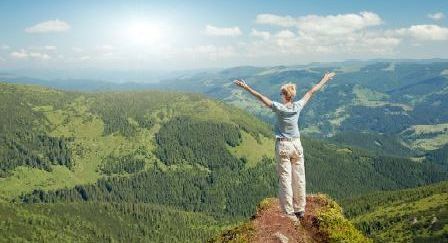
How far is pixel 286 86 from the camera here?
30.3m

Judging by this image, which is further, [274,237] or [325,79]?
[325,79]

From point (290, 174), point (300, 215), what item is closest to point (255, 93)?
point (290, 174)

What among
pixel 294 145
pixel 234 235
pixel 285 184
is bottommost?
pixel 234 235

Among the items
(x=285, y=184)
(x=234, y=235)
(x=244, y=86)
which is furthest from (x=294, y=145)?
(x=234, y=235)

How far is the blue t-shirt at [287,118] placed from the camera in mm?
29955

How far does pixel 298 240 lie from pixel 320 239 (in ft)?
4.30

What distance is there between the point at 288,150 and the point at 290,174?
1.43m

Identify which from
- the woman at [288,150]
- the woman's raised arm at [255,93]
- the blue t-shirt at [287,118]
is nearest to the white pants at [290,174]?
the woman at [288,150]

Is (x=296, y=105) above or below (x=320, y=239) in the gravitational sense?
above

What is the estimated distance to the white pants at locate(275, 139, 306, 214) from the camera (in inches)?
1195

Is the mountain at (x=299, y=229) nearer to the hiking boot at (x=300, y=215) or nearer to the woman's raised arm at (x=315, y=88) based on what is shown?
the hiking boot at (x=300, y=215)

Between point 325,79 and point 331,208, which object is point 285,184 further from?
point 325,79

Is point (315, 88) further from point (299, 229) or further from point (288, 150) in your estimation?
point (299, 229)

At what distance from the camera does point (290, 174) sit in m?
30.6
